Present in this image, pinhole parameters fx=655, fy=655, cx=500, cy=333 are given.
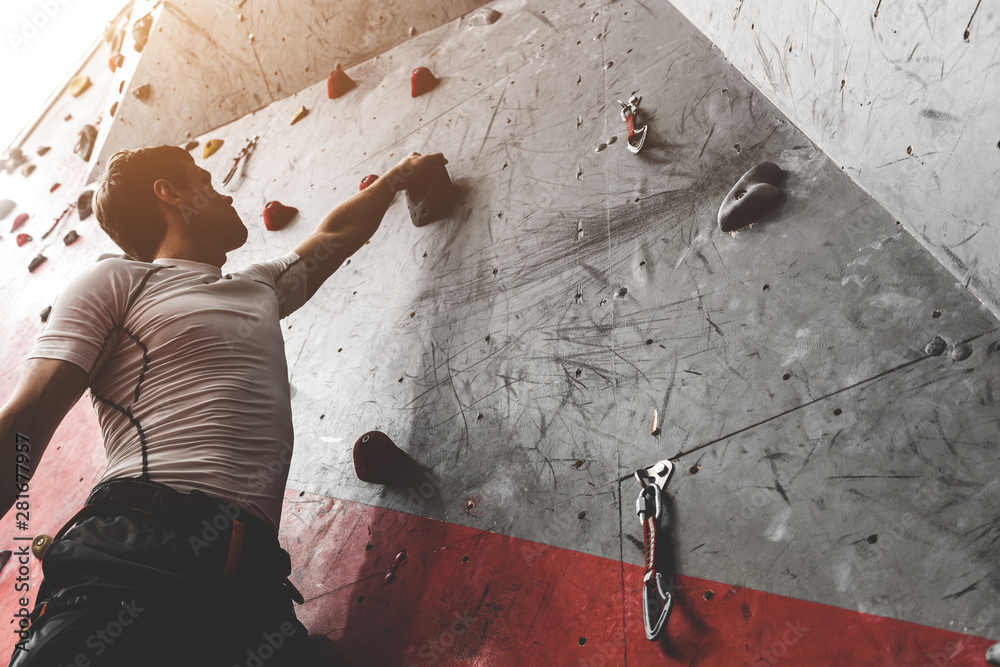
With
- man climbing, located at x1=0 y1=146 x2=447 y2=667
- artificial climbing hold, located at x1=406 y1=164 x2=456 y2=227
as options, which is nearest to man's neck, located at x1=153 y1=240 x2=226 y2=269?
man climbing, located at x1=0 y1=146 x2=447 y2=667

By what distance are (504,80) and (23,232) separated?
4141mm

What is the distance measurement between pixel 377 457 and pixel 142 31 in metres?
3.91

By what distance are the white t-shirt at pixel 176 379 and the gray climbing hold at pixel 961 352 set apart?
57.3 inches

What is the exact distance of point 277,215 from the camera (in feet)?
9.94

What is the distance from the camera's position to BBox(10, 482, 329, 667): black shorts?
3.81ft

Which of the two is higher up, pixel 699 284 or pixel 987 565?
pixel 699 284

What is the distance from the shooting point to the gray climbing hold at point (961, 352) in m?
1.23

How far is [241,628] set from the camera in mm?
1312

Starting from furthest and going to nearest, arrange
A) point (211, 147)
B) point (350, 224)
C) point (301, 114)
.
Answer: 1. point (211, 147)
2. point (301, 114)
3. point (350, 224)

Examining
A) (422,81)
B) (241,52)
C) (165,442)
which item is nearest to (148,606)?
(165,442)

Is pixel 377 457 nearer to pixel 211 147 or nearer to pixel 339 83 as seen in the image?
pixel 339 83

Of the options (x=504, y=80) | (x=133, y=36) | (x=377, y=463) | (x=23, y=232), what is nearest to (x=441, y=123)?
(x=504, y=80)

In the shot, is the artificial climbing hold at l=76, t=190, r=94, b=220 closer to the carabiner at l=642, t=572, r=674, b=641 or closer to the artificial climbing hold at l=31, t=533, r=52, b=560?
the artificial climbing hold at l=31, t=533, r=52, b=560

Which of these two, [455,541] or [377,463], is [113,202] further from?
[455,541]
